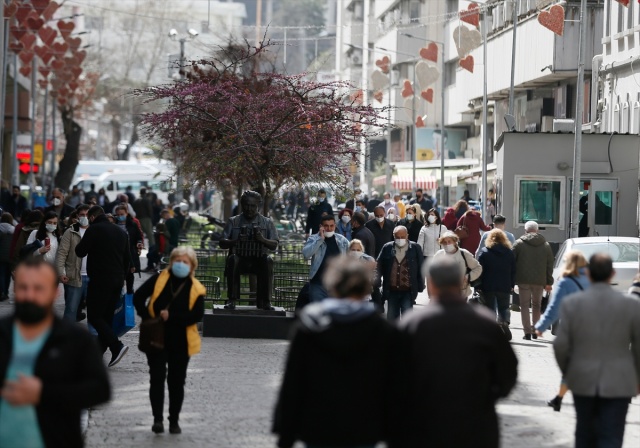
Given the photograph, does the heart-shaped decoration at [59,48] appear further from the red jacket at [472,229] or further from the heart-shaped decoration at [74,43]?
the red jacket at [472,229]

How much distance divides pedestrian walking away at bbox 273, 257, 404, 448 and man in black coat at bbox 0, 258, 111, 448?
851 millimetres

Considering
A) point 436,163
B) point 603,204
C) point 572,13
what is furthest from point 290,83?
point 436,163

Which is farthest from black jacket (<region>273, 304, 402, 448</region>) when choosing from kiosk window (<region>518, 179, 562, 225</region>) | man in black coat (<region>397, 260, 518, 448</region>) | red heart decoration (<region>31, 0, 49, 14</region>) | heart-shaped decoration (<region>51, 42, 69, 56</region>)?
heart-shaped decoration (<region>51, 42, 69, 56</region>)

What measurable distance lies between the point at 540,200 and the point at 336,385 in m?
27.1

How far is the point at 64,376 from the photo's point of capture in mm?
6414

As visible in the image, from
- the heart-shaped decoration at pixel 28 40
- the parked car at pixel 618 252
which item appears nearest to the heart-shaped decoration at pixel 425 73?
the heart-shaped decoration at pixel 28 40

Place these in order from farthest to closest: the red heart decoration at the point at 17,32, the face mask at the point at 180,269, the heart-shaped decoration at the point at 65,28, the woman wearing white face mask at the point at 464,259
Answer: the heart-shaped decoration at the point at 65,28 → the red heart decoration at the point at 17,32 → the woman wearing white face mask at the point at 464,259 → the face mask at the point at 180,269

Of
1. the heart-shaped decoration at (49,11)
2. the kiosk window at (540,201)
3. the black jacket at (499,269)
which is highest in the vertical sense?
the heart-shaped decoration at (49,11)

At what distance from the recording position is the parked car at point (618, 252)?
20.8 m

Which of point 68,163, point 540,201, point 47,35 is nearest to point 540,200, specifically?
point 540,201

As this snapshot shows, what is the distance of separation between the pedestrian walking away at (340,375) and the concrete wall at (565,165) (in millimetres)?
26538

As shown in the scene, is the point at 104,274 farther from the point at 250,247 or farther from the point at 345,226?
the point at 345,226

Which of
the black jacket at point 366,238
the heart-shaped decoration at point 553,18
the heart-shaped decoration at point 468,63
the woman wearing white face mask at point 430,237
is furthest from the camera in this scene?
the heart-shaped decoration at point 468,63

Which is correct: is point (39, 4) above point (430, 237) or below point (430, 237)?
above
